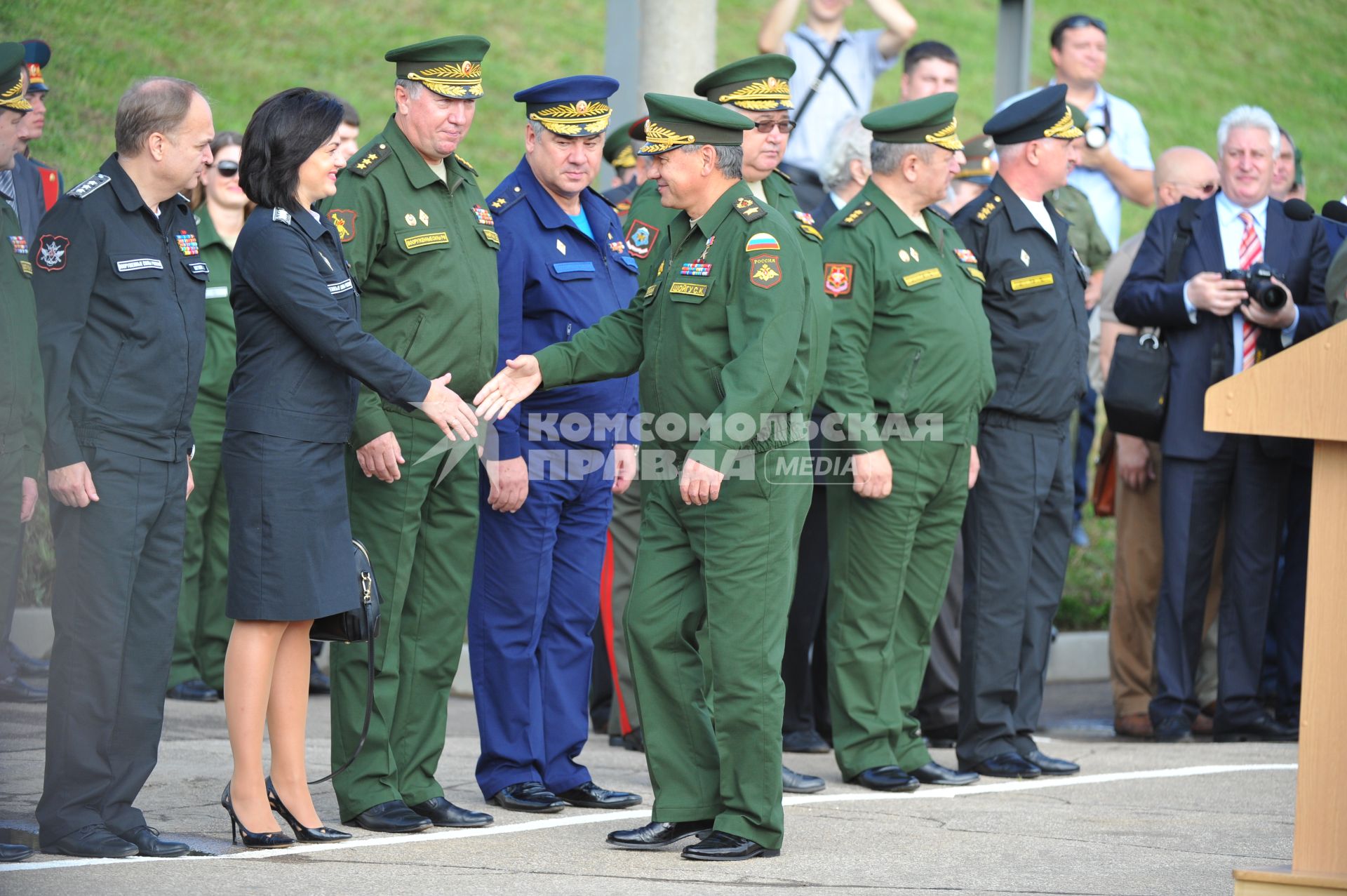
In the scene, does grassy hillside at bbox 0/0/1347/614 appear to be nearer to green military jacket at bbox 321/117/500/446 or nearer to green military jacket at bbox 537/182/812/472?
green military jacket at bbox 321/117/500/446

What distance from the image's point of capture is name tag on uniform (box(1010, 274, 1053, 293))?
6.90 metres

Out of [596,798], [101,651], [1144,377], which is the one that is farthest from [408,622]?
[1144,377]

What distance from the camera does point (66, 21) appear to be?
40.4ft

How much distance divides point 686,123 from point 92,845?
256 cm

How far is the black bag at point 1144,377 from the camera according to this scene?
25.6ft

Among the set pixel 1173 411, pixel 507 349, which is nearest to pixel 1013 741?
pixel 1173 411

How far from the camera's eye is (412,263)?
18.2ft

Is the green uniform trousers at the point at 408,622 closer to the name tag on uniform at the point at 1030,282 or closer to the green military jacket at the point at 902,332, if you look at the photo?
the green military jacket at the point at 902,332

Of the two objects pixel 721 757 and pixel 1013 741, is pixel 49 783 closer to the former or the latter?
pixel 721 757

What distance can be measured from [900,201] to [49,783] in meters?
3.58

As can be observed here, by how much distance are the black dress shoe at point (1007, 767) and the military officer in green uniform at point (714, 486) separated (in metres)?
1.78

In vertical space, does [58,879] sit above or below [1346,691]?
below

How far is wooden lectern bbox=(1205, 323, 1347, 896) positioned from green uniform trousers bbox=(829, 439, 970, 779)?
2.47 meters

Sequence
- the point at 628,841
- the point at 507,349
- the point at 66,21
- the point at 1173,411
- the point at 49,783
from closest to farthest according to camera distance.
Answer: the point at 49,783 → the point at 628,841 → the point at 507,349 → the point at 1173,411 → the point at 66,21
